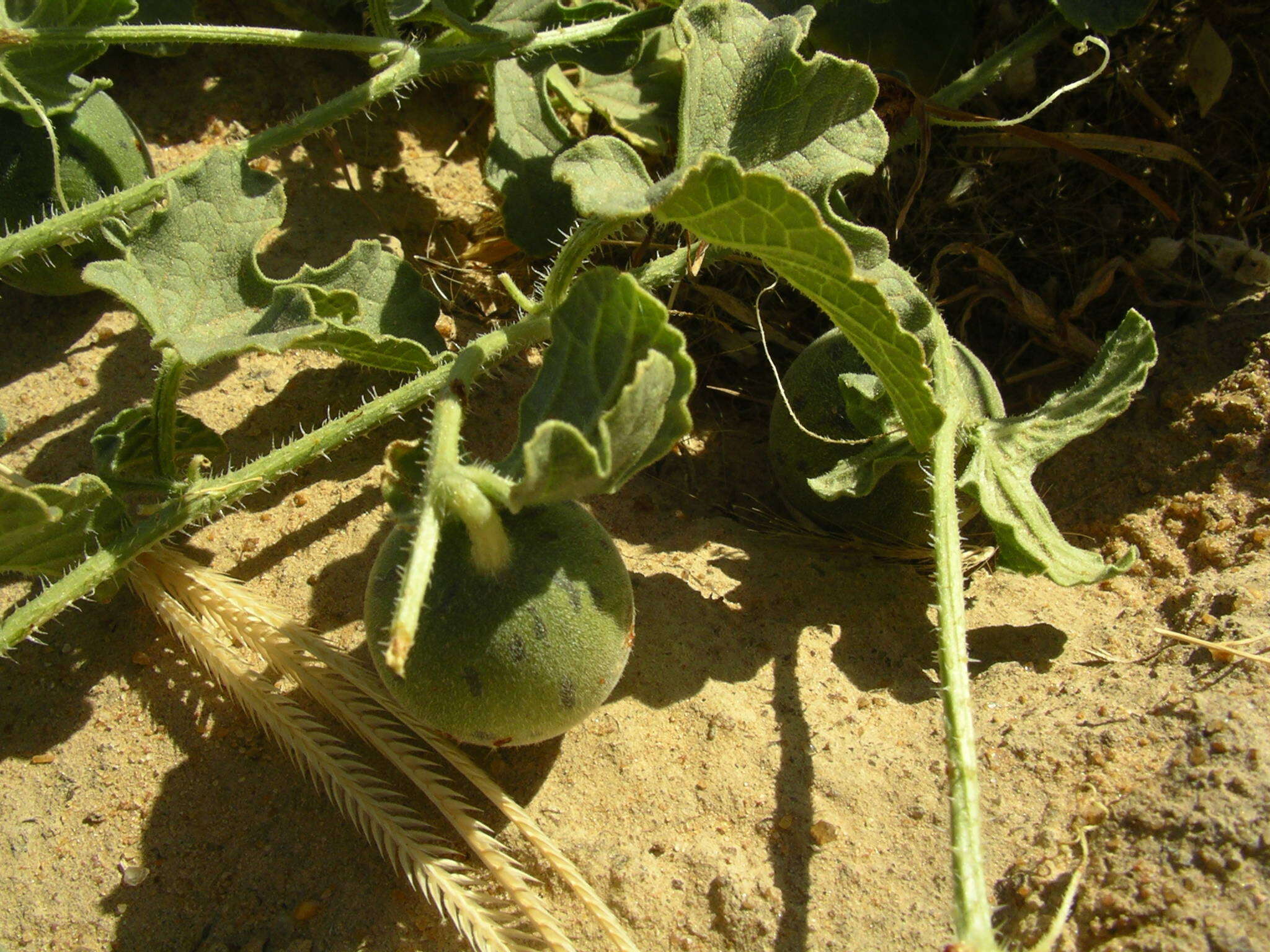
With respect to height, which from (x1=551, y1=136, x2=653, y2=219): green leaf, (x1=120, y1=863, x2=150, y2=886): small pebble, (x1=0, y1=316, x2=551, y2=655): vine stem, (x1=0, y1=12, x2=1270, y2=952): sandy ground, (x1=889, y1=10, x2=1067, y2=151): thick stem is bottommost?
(x1=120, y1=863, x2=150, y2=886): small pebble

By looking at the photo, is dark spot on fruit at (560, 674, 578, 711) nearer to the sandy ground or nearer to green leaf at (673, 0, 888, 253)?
the sandy ground

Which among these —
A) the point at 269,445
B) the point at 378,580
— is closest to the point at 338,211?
the point at 269,445

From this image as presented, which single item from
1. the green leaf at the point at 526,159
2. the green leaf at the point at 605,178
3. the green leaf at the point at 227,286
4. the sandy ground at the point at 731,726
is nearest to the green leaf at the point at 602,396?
the green leaf at the point at 605,178

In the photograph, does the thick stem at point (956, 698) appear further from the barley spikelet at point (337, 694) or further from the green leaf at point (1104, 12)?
the green leaf at point (1104, 12)

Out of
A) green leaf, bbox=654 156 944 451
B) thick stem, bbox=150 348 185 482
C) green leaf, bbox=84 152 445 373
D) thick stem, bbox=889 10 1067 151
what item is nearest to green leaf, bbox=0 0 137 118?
green leaf, bbox=84 152 445 373

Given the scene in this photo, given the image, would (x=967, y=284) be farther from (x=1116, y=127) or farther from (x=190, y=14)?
(x=190, y=14)
